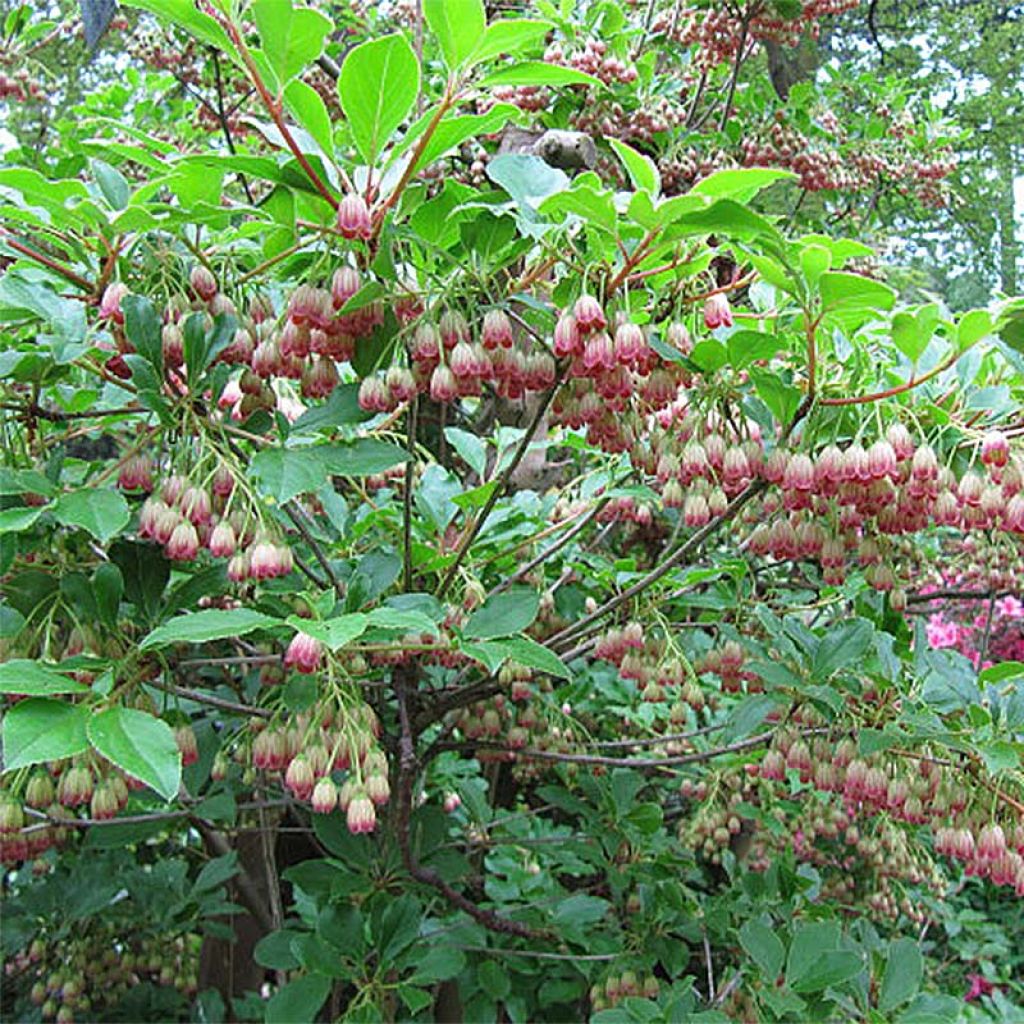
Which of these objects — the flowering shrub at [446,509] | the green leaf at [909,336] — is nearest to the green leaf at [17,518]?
the flowering shrub at [446,509]

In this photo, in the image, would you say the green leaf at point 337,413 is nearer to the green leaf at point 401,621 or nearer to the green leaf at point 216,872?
the green leaf at point 401,621

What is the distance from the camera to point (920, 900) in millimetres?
4512

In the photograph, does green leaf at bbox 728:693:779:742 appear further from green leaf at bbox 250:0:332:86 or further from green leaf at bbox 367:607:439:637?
green leaf at bbox 250:0:332:86

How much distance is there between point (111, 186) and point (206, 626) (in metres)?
0.61

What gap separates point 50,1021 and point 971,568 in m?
3.06

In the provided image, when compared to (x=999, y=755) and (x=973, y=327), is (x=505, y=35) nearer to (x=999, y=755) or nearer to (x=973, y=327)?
(x=973, y=327)

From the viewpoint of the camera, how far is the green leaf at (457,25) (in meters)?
1.20

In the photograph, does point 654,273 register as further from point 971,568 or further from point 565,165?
point 971,568

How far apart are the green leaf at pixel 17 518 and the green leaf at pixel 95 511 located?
1.1 inches

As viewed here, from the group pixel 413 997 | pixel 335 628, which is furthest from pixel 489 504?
pixel 413 997

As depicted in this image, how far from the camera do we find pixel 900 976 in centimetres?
214

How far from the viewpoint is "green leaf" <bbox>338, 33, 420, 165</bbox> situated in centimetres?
119

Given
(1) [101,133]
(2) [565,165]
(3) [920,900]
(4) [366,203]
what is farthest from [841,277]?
(3) [920,900]

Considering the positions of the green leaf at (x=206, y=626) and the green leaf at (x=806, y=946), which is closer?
the green leaf at (x=206, y=626)
